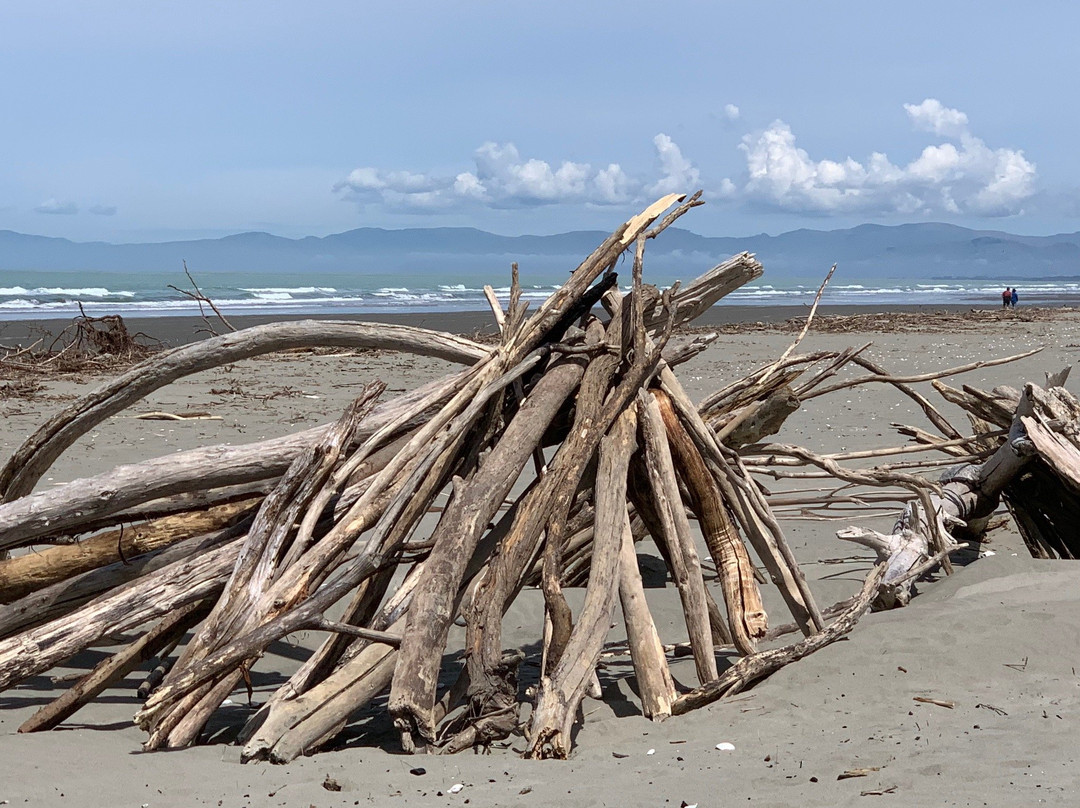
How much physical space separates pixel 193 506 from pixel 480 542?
1267 mm

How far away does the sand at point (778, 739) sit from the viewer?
288cm

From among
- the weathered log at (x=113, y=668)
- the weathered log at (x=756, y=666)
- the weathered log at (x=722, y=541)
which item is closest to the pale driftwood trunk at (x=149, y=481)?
the weathered log at (x=113, y=668)

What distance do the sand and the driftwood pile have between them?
143mm

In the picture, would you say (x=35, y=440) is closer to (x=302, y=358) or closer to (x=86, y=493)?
(x=86, y=493)

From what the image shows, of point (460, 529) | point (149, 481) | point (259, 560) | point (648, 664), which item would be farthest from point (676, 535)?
point (149, 481)

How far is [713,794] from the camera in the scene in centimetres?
286

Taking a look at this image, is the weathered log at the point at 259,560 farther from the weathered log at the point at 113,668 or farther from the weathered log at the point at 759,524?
the weathered log at the point at 759,524

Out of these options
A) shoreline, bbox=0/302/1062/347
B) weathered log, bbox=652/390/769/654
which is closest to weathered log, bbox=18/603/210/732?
weathered log, bbox=652/390/769/654

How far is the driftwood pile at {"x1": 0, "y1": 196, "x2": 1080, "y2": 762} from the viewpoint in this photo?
347cm

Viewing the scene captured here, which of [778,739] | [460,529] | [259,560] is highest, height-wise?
[460,529]

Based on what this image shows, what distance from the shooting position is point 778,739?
10.8 feet

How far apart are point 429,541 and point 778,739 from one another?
58.3 inches

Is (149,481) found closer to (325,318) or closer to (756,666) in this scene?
(756,666)

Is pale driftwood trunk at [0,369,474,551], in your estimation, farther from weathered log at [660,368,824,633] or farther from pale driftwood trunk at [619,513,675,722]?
pale driftwood trunk at [619,513,675,722]
